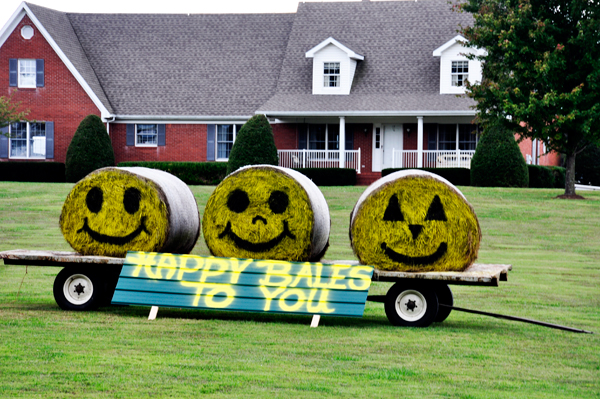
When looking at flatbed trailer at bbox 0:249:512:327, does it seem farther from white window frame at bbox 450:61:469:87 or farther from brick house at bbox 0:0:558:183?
white window frame at bbox 450:61:469:87

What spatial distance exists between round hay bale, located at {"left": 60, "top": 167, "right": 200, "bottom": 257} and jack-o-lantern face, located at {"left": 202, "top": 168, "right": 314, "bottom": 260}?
0.52m

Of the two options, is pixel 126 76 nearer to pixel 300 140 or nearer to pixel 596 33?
pixel 300 140

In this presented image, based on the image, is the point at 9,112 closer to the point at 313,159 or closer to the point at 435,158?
the point at 313,159

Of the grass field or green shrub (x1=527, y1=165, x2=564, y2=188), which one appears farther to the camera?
green shrub (x1=527, y1=165, x2=564, y2=188)

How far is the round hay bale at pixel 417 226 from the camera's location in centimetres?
908

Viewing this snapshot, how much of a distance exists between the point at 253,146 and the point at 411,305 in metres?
20.4

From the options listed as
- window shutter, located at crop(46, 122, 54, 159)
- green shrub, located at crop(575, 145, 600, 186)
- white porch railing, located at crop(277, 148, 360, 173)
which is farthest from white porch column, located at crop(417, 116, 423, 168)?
green shrub, located at crop(575, 145, 600, 186)

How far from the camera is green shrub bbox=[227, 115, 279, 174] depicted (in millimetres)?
29094

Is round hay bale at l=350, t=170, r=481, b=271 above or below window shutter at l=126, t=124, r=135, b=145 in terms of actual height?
below

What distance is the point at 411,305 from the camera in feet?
30.1

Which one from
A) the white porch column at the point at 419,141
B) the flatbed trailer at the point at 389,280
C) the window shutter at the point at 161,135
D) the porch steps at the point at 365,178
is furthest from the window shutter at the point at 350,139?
the flatbed trailer at the point at 389,280

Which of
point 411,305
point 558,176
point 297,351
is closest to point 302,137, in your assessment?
point 558,176

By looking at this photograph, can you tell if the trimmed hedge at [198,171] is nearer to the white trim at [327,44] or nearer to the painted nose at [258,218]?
the white trim at [327,44]

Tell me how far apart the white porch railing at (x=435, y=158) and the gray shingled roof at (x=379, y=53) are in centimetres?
172
